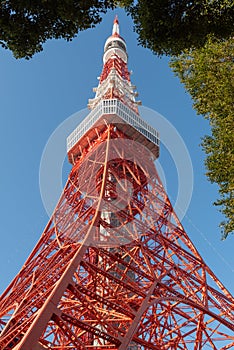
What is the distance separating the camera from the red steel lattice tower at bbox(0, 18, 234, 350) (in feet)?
27.3

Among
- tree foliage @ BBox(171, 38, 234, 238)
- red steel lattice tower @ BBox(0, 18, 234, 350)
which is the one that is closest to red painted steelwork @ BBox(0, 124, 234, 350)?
red steel lattice tower @ BBox(0, 18, 234, 350)

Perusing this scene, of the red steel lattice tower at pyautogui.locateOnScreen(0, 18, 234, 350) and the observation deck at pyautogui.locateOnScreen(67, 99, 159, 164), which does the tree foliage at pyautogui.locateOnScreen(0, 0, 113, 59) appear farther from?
the observation deck at pyautogui.locateOnScreen(67, 99, 159, 164)

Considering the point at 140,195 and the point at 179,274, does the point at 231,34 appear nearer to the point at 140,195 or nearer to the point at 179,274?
the point at 179,274

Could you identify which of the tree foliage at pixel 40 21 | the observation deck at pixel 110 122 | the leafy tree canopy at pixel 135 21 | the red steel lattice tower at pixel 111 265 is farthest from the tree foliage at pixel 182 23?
the observation deck at pixel 110 122

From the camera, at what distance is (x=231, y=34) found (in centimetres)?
514

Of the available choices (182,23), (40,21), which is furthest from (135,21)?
(40,21)

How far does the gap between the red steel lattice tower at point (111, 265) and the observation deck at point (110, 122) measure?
44 millimetres

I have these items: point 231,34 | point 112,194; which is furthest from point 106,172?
point 231,34

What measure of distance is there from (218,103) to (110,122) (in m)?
10.9

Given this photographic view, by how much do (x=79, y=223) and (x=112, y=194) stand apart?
1966 millimetres

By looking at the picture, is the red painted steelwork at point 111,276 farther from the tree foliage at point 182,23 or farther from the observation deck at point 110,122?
the tree foliage at point 182,23

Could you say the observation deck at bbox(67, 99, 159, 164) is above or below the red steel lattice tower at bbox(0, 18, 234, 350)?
above

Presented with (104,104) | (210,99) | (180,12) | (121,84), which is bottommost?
(180,12)

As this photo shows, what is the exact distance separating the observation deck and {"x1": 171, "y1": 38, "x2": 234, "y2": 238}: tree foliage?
9.97m
